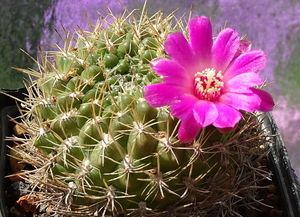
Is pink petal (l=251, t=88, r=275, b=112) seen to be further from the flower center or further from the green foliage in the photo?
the green foliage

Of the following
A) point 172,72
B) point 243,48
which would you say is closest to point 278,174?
point 243,48

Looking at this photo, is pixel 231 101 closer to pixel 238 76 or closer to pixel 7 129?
pixel 238 76

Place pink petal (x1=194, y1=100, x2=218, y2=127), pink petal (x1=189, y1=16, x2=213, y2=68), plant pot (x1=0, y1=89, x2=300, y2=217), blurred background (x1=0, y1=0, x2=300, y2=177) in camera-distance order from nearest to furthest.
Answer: pink petal (x1=194, y1=100, x2=218, y2=127)
pink petal (x1=189, y1=16, x2=213, y2=68)
plant pot (x1=0, y1=89, x2=300, y2=217)
blurred background (x1=0, y1=0, x2=300, y2=177)

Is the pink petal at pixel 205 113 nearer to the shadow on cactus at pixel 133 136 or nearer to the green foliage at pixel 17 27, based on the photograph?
the shadow on cactus at pixel 133 136

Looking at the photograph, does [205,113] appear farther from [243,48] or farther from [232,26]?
[232,26]

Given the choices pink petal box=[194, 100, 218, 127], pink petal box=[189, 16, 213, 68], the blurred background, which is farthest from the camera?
the blurred background

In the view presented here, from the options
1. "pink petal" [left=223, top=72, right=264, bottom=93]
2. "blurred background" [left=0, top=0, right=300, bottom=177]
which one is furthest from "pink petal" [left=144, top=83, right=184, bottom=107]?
"blurred background" [left=0, top=0, right=300, bottom=177]
